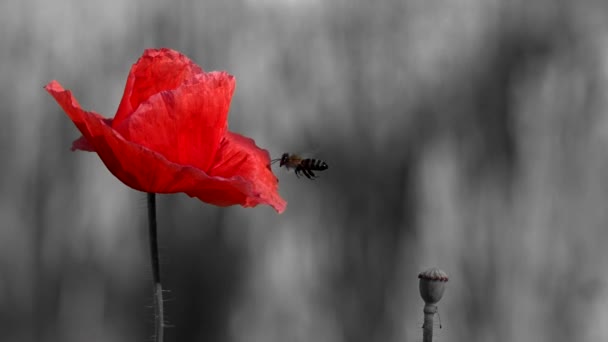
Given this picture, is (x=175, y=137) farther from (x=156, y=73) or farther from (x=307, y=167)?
(x=307, y=167)

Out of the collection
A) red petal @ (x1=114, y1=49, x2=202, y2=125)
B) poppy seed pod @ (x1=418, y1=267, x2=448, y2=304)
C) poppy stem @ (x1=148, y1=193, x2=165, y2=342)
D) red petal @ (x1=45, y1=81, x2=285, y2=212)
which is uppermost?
red petal @ (x1=114, y1=49, x2=202, y2=125)

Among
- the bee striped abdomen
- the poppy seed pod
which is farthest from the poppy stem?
the poppy seed pod

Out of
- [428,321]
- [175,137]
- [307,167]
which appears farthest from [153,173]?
[428,321]

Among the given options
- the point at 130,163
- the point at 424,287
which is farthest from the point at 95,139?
the point at 424,287

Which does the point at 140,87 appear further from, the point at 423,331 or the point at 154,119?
the point at 423,331

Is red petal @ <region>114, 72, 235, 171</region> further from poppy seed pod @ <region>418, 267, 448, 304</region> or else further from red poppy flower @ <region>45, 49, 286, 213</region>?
poppy seed pod @ <region>418, 267, 448, 304</region>

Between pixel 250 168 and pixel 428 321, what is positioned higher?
pixel 250 168

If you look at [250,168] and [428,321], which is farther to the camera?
[428,321]
